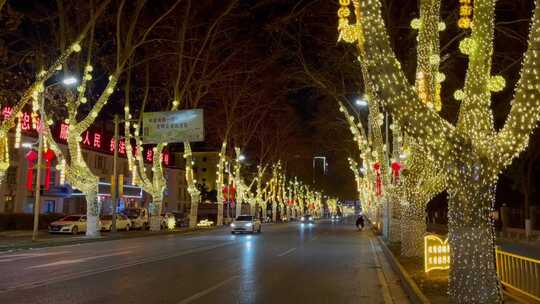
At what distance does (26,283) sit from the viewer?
1368cm

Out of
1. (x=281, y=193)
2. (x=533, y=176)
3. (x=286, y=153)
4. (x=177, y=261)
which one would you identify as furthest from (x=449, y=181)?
(x=281, y=193)

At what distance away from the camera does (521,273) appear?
11.8 meters

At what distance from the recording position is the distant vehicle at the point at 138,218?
50.8 metres

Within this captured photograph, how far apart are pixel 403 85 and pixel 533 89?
6.60 feet

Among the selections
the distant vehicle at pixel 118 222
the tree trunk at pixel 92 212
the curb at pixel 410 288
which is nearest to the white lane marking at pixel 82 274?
the curb at pixel 410 288

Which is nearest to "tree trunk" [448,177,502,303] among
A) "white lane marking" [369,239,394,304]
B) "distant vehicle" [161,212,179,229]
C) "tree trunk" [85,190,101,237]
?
"white lane marking" [369,239,394,304]

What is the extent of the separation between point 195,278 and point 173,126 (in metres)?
24.0

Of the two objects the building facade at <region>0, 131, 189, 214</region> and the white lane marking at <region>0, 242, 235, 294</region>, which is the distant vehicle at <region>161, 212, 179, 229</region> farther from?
the white lane marking at <region>0, 242, 235, 294</region>

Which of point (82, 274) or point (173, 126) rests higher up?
point (173, 126)

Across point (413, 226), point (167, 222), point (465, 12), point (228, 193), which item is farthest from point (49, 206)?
point (465, 12)

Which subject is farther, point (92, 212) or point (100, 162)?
point (100, 162)

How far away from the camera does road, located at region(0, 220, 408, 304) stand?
12.0m

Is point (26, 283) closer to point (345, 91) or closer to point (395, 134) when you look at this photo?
point (395, 134)

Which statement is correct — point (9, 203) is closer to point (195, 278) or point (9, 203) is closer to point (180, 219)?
point (180, 219)
